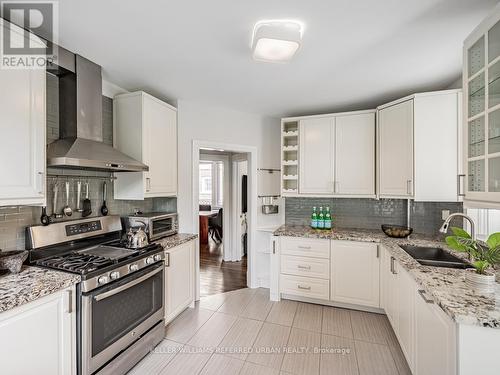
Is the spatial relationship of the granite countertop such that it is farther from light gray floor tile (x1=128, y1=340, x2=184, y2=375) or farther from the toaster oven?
the toaster oven

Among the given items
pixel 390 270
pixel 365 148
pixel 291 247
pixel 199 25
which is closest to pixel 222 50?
pixel 199 25

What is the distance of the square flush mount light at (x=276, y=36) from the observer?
1.52 meters

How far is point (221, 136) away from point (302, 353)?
2528 mm

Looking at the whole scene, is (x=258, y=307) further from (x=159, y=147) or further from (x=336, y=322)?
(x=159, y=147)

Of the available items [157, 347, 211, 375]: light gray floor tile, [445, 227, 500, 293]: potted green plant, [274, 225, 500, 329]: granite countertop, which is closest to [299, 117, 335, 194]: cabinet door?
[274, 225, 500, 329]: granite countertop

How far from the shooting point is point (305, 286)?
2.97 meters

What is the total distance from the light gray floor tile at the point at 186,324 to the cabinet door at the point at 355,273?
149cm

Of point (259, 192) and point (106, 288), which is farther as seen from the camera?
point (259, 192)

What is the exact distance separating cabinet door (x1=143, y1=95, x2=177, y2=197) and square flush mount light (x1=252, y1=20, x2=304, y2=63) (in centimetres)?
137

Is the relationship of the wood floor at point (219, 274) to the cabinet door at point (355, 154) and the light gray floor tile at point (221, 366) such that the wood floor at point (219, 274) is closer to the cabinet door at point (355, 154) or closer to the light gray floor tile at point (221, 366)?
the light gray floor tile at point (221, 366)

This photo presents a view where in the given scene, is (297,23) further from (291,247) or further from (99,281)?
(291,247)

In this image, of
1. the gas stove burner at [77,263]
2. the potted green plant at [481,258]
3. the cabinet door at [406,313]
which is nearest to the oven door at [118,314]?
the gas stove burner at [77,263]

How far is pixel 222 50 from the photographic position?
73.2 inches

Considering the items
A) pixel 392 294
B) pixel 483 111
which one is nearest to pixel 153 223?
pixel 392 294
